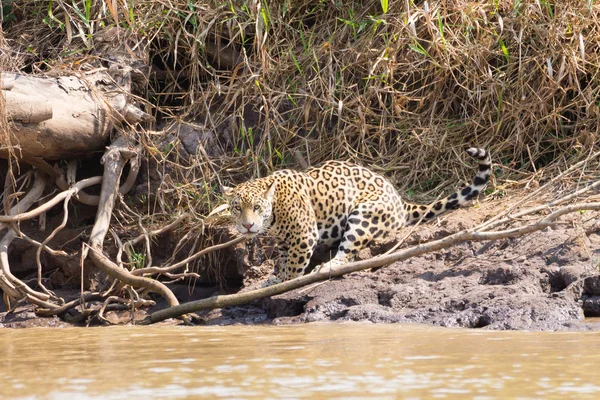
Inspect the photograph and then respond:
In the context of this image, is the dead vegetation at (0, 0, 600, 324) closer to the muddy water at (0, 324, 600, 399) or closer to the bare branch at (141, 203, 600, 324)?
the bare branch at (141, 203, 600, 324)

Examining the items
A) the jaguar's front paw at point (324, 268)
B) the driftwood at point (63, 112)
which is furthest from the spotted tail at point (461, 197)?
the driftwood at point (63, 112)

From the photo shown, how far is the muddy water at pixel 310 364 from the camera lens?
10.5 ft

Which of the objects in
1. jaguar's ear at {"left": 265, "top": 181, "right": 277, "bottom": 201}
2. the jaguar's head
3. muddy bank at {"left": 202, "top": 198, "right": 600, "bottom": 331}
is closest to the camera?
muddy bank at {"left": 202, "top": 198, "right": 600, "bottom": 331}

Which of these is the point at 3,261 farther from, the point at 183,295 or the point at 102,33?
the point at 102,33

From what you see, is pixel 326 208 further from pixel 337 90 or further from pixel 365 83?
pixel 365 83

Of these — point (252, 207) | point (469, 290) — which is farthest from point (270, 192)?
point (469, 290)

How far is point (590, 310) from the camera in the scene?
5.12 metres

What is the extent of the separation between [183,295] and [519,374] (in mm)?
4007

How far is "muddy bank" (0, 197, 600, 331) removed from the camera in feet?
16.7

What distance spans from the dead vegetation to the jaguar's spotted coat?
461mm

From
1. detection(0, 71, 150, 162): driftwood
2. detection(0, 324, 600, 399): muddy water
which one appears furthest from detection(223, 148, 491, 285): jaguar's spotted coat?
detection(0, 324, 600, 399): muddy water

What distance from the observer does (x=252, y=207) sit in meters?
6.34

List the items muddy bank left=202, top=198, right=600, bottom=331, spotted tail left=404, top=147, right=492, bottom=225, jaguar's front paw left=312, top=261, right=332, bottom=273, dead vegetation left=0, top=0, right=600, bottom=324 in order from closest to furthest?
1. muddy bank left=202, top=198, right=600, bottom=331
2. jaguar's front paw left=312, top=261, right=332, bottom=273
3. spotted tail left=404, top=147, right=492, bottom=225
4. dead vegetation left=0, top=0, right=600, bottom=324

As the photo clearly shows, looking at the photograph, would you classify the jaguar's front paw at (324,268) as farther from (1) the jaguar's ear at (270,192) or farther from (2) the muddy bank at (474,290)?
(1) the jaguar's ear at (270,192)
